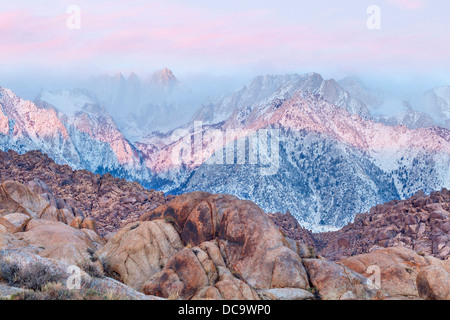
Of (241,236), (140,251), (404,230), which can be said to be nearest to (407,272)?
(241,236)

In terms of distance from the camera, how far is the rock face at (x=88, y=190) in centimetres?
8900

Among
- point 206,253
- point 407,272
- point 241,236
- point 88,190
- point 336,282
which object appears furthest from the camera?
point 88,190

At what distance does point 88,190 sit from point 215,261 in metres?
75.5

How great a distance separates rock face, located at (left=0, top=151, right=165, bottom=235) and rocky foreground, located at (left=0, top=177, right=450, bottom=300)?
4203cm

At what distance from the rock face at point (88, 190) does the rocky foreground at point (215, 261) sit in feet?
138

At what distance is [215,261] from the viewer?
107 feet

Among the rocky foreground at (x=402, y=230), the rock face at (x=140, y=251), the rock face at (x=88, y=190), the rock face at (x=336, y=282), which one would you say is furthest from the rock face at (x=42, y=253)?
the rocky foreground at (x=402, y=230)

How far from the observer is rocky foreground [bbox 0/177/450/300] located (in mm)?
27625

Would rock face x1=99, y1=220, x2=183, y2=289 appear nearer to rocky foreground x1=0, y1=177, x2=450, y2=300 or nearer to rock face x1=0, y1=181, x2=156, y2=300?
rocky foreground x1=0, y1=177, x2=450, y2=300

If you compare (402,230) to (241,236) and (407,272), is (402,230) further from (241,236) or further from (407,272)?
(241,236)
